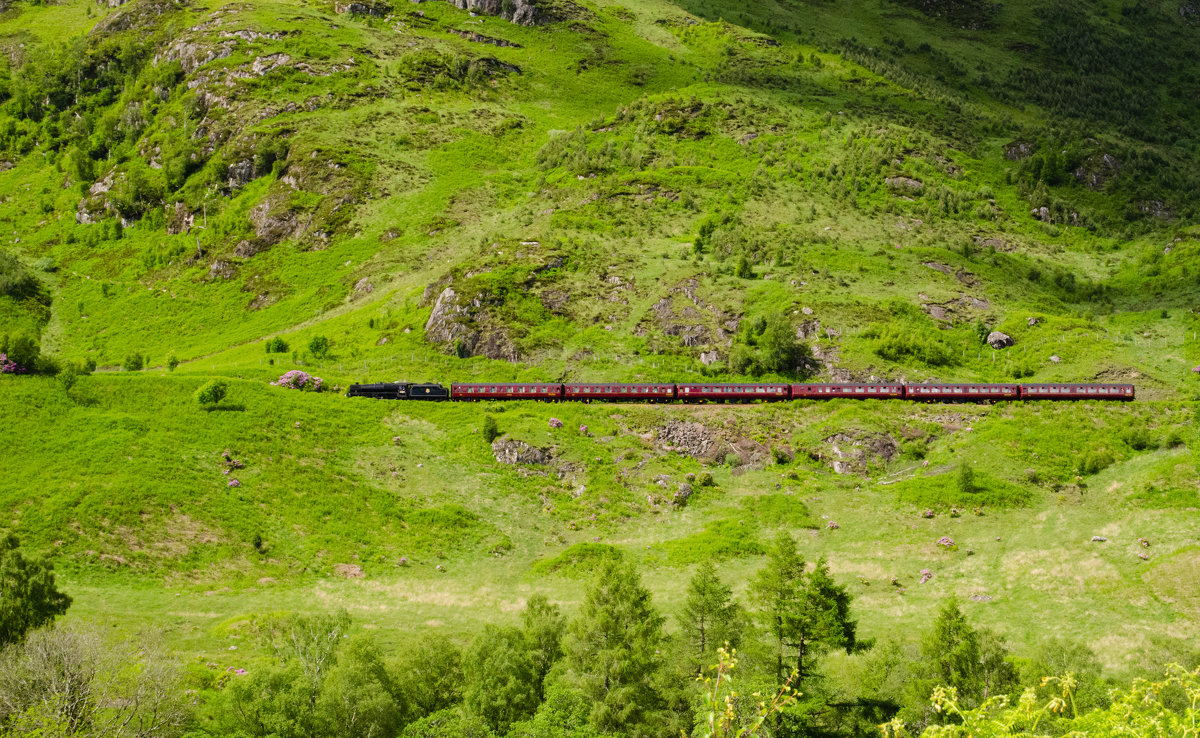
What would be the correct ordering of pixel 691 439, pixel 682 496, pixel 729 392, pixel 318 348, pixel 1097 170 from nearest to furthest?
pixel 682 496 < pixel 691 439 < pixel 729 392 < pixel 318 348 < pixel 1097 170

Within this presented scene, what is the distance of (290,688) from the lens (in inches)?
1379

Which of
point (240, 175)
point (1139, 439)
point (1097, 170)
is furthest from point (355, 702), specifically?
point (1097, 170)

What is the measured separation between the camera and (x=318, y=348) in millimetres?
99625

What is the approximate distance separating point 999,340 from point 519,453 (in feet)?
207

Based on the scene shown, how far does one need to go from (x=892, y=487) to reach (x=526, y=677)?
45.1 m

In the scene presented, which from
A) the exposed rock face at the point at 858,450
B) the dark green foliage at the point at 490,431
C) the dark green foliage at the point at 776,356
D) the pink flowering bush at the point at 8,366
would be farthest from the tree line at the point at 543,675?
the dark green foliage at the point at 776,356

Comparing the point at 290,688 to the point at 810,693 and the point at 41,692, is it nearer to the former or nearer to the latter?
the point at 41,692

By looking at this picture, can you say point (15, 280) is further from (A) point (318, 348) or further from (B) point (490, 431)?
(B) point (490, 431)

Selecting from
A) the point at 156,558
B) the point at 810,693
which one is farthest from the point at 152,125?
the point at 810,693

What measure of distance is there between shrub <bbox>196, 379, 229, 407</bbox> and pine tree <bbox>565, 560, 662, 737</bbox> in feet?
184

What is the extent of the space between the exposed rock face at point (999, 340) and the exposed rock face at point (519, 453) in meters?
59.4

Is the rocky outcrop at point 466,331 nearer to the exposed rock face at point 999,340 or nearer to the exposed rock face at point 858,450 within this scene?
the exposed rock face at point 858,450

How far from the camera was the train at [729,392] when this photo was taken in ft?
270

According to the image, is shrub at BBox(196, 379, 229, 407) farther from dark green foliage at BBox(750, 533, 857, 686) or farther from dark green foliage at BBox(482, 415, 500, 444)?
dark green foliage at BBox(750, 533, 857, 686)
